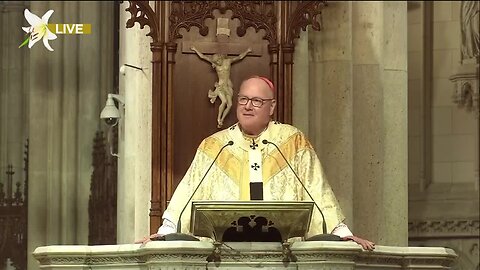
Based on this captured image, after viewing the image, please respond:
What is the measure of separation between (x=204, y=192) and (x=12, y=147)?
43.4 feet

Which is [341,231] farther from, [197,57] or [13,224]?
[13,224]

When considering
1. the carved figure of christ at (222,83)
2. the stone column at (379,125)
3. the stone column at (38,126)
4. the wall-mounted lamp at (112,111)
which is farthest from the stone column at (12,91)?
the carved figure of christ at (222,83)

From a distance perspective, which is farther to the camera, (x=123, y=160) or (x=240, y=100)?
(x=123, y=160)

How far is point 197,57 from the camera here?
19.7m

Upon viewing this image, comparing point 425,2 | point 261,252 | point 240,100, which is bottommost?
point 261,252

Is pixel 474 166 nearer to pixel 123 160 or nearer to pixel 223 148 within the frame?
pixel 123 160

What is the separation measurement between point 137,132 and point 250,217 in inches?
219

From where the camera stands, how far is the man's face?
15.4m

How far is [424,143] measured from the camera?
1006 inches

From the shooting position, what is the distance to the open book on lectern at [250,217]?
14391mm

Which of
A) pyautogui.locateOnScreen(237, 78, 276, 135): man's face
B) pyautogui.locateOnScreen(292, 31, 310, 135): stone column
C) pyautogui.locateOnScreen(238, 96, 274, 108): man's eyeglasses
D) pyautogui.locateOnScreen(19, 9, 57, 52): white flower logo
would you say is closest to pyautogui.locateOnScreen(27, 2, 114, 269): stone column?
pyautogui.locateOnScreen(292, 31, 310, 135): stone column

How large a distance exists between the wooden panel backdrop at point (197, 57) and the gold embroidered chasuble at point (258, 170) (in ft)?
11.8

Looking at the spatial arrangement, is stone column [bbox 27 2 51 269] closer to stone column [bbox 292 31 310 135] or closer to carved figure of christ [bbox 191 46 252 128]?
stone column [bbox 292 31 310 135]

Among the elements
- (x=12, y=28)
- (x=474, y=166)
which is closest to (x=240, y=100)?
(x=474, y=166)
